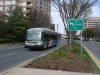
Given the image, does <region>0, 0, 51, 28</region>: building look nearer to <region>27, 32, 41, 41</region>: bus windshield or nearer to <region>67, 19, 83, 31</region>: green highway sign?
<region>27, 32, 41, 41</region>: bus windshield

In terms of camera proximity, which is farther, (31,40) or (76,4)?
(31,40)

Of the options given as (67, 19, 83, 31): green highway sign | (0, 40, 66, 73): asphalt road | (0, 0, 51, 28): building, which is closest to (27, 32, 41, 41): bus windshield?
(0, 40, 66, 73): asphalt road

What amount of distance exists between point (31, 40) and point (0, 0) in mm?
90242

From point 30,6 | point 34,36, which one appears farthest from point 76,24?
point 30,6

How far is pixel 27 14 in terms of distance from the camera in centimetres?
8062

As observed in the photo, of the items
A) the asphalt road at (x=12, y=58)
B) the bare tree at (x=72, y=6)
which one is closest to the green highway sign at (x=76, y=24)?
the asphalt road at (x=12, y=58)

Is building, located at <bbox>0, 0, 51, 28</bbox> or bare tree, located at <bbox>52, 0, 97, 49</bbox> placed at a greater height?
building, located at <bbox>0, 0, 51, 28</bbox>

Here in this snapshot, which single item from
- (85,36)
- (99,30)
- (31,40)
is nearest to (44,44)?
(31,40)

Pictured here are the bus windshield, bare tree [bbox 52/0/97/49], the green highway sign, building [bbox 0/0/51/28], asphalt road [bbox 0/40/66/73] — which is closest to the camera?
asphalt road [bbox 0/40/66/73]

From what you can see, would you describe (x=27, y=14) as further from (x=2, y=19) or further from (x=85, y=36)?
(x=85, y=36)

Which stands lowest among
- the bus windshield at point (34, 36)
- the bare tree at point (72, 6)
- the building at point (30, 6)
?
the bus windshield at point (34, 36)

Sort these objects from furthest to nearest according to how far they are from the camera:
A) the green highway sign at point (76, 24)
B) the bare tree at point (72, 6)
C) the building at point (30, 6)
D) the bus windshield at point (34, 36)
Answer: the building at point (30, 6) < the bus windshield at point (34, 36) < the bare tree at point (72, 6) < the green highway sign at point (76, 24)

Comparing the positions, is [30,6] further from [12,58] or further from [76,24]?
[76,24]

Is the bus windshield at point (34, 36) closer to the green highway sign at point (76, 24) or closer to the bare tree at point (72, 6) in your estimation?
the bare tree at point (72, 6)
